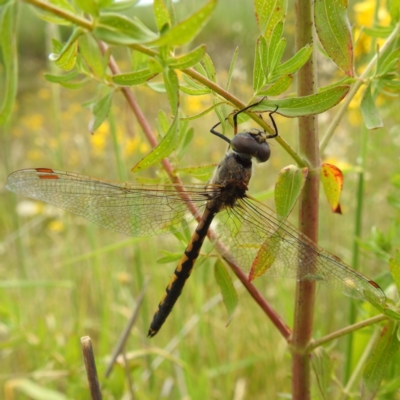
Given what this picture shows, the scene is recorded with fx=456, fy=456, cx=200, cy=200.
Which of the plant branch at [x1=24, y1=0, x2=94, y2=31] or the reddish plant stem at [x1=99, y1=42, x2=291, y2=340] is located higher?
the plant branch at [x1=24, y1=0, x2=94, y2=31]

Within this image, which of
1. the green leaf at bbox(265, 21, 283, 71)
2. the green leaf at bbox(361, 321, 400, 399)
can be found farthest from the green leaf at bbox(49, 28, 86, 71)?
the green leaf at bbox(361, 321, 400, 399)

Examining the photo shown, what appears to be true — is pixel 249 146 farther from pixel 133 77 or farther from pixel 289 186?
pixel 133 77

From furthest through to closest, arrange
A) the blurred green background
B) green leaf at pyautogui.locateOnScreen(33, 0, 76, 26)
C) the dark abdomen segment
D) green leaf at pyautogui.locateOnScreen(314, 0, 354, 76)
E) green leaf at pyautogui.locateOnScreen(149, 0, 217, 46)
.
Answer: the blurred green background → the dark abdomen segment → green leaf at pyautogui.locateOnScreen(314, 0, 354, 76) → green leaf at pyautogui.locateOnScreen(33, 0, 76, 26) → green leaf at pyautogui.locateOnScreen(149, 0, 217, 46)

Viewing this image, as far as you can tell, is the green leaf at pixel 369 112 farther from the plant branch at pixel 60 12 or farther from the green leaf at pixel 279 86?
the plant branch at pixel 60 12

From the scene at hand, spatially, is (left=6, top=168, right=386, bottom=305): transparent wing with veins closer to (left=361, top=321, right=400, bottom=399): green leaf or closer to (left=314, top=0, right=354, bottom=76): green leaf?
(left=361, top=321, right=400, bottom=399): green leaf

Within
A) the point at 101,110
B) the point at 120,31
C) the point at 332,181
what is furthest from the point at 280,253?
the point at 120,31

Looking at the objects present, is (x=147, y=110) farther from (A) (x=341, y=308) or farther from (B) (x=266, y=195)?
(B) (x=266, y=195)

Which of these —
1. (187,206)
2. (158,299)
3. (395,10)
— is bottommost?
(158,299)
